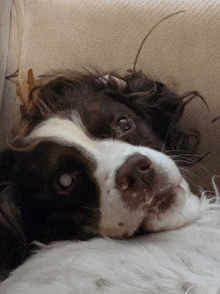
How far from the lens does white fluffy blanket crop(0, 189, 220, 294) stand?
78 centimetres

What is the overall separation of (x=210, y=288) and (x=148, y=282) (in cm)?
14

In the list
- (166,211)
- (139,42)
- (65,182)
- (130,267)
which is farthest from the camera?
(139,42)

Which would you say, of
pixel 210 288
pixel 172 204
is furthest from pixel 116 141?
pixel 210 288

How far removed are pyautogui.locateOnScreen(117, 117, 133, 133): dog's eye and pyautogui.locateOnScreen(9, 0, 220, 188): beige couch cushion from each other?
0.24m

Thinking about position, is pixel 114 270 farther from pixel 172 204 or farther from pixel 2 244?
pixel 2 244

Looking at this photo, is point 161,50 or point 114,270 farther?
point 161,50

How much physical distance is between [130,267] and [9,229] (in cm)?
48

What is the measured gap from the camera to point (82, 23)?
1280 millimetres

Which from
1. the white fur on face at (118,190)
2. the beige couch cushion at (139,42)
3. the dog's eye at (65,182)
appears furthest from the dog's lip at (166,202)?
the beige couch cushion at (139,42)

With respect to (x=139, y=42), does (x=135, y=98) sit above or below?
below

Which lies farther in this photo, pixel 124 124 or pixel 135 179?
pixel 124 124

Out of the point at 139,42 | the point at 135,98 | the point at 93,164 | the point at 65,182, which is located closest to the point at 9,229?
the point at 65,182

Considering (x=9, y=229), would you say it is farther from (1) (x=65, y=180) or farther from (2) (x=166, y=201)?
(2) (x=166, y=201)

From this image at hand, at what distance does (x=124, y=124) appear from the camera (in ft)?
3.68
